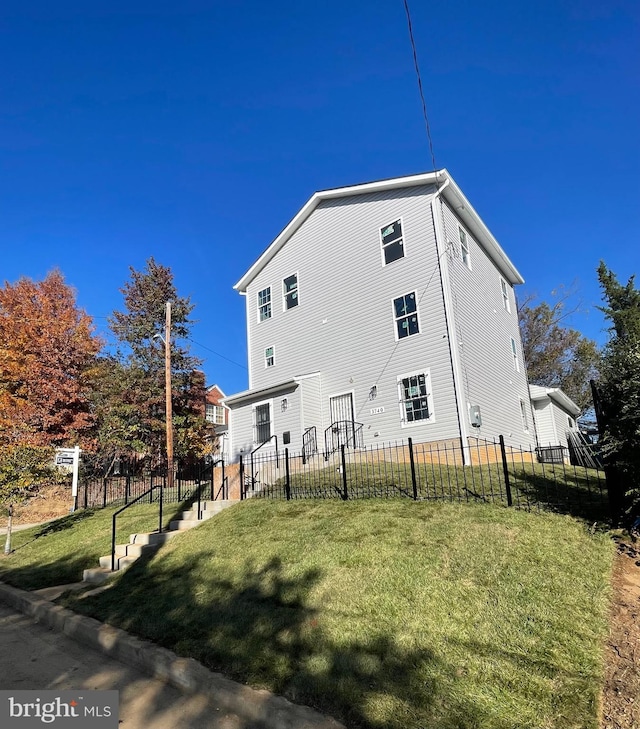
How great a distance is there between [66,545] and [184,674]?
8.59 metres

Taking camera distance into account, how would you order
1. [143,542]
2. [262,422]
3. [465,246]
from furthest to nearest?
[262,422] < [465,246] < [143,542]

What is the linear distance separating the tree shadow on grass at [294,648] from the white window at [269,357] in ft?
47.8

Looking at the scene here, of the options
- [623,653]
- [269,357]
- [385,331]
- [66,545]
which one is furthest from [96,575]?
[269,357]

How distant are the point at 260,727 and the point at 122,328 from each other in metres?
28.9

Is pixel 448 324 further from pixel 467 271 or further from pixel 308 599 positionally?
pixel 308 599

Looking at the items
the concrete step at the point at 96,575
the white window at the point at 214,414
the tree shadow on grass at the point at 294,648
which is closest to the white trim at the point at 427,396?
the tree shadow on grass at the point at 294,648

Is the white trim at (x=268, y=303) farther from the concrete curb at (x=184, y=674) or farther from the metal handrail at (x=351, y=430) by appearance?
the concrete curb at (x=184, y=674)

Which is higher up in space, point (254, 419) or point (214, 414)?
point (214, 414)

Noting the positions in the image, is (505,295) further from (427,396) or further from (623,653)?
(623,653)

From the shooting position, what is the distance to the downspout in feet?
48.2

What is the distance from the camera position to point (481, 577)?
5.31m

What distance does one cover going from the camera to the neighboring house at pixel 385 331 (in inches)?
632

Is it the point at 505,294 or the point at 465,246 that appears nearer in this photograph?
the point at 465,246

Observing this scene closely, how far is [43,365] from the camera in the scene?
25094mm
